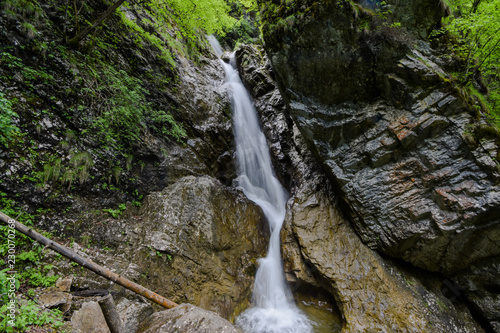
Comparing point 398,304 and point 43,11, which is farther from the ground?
point 43,11

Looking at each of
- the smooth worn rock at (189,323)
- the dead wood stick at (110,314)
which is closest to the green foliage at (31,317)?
the dead wood stick at (110,314)

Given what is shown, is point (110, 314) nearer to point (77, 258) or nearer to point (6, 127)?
point (77, 258)

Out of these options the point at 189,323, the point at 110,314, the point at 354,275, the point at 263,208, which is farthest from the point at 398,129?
the point at 110,314

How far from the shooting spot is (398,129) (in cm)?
634

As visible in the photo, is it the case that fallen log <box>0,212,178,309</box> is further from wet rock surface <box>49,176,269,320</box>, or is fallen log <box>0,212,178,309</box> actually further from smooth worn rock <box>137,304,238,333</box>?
wet rock surface <box>49,176,269,320</box>

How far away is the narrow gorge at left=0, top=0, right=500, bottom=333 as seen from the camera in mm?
4789

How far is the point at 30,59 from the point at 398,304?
38.2 ft

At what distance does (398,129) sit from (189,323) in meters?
7.29

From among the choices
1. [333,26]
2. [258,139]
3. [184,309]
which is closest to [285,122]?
[258,139]

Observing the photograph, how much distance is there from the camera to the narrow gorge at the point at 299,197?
15.7 ft

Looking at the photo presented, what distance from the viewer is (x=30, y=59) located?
4926mm

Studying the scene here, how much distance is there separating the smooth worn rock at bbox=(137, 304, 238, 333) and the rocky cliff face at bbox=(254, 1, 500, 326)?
5501 millimetres

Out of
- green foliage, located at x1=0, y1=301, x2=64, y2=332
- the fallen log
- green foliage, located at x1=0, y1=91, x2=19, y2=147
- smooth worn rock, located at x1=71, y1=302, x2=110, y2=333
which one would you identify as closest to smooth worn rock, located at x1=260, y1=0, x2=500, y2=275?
the fallen log

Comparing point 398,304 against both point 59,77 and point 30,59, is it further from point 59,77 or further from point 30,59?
point 30,59
